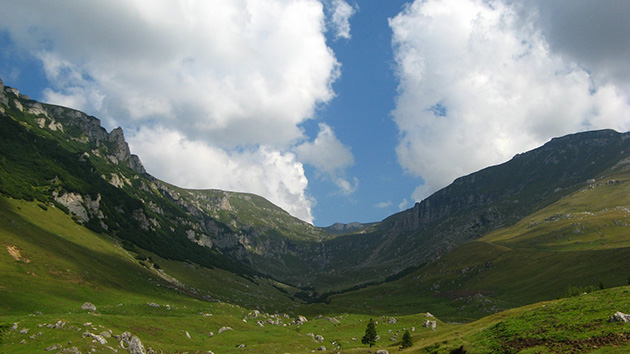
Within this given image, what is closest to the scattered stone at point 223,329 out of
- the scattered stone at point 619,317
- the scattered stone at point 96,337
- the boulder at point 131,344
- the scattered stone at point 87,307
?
the boulder at point 131,344

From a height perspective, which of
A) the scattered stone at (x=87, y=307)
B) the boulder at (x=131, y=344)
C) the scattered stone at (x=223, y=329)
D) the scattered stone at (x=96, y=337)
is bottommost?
the scattered stone at (x=87, y=307)

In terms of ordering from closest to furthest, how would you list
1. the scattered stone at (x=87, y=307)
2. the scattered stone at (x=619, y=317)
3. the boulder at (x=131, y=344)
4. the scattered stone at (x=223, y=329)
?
1. the scattered stone at (x=619, y=317)
2. the boulder at (x=131, y=344)
3. the scattered stone at (x=87, y=307)
4. the scattered stone at (x=223, y=329)

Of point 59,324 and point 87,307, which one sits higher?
point 59,324

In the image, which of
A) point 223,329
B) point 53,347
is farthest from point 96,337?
point 223,329

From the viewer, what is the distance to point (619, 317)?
32812 millimetres

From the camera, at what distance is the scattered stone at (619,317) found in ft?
106

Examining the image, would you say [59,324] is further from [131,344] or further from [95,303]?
[95,303]

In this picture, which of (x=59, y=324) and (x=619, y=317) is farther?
(x=59, y=324)

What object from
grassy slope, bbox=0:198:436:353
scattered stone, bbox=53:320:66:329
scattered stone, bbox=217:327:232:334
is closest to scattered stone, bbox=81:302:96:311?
grassy slope, bbox=0:198:436:353

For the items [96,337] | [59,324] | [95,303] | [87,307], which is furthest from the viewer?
[95,303]

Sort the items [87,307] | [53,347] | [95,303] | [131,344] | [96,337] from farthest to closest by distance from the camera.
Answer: [95,303], [87,307], [131,344], [96,337], [53,347]

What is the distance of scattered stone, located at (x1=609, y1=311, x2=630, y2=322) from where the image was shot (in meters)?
32.4

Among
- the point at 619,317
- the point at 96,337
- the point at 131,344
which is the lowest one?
the point at 131,344

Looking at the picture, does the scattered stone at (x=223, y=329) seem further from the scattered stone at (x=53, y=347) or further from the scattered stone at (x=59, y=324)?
the scattered stone at (x=53, y=347)
